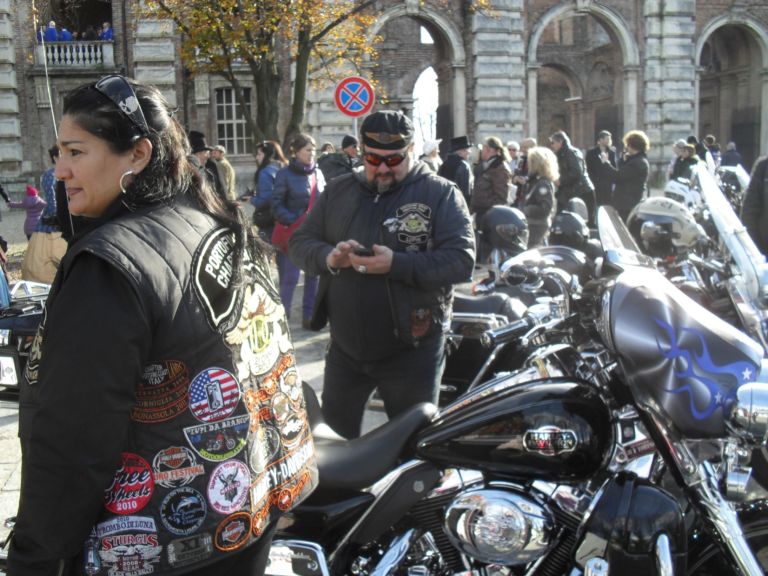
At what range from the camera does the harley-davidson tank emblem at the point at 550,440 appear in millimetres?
2719

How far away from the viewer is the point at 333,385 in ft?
12.6

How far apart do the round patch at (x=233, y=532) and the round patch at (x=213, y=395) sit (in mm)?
220

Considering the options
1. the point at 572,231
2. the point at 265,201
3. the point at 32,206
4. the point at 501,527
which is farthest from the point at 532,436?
the point at 32,206

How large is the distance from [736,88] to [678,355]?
105 ft

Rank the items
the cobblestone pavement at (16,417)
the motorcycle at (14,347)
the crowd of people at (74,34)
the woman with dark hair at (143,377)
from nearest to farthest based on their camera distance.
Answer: the woman with dark hair at (143,377)
the motorcycle at (14,347)
the cobblestone pavement at (16,417)
the crowd of people at (74,34)

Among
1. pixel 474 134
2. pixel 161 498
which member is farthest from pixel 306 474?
pixel 474 134

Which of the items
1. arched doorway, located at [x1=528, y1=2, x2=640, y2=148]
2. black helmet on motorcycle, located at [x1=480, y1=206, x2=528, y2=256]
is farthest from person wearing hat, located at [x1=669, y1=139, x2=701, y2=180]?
arched doorway, located at [x1=528, y1=2, x2=640, y2=148]

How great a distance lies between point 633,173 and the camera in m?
11.7

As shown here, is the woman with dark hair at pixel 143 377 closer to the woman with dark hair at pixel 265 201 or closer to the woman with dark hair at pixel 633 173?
the woman with dark hair at pixel 265 201

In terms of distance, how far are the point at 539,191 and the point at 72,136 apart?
7.86 meters

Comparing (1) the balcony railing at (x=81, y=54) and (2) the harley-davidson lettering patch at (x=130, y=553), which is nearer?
(2) the harley-davidson lettering patch at (x=130, y=553)

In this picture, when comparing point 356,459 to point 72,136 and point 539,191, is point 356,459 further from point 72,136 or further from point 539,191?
point 539,191

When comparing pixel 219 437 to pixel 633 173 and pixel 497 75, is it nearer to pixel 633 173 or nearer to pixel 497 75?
pixel 633 173

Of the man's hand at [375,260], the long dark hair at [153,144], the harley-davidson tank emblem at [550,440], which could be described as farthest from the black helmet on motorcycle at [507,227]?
the long dark hair at [153,144]
